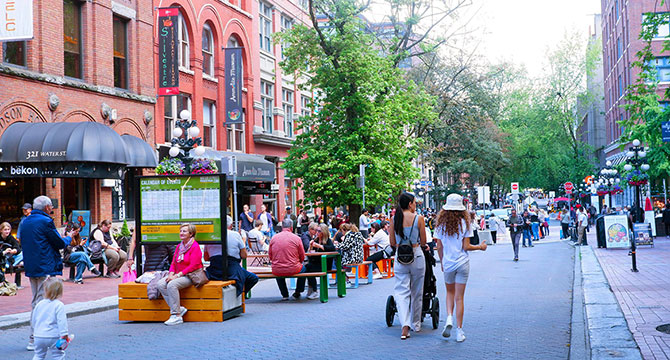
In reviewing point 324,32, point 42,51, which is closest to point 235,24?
point 324,32

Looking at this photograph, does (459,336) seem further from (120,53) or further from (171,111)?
(171,111)

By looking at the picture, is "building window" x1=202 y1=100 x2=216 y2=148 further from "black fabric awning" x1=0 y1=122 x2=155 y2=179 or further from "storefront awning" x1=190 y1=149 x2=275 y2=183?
"black fabric awning" x1=0 y1=122 x2=155 y2=179

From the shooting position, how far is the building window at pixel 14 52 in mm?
20828

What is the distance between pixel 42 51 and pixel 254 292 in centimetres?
1107

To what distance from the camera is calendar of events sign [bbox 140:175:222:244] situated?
12.1 meters

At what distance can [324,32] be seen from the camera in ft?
95.6

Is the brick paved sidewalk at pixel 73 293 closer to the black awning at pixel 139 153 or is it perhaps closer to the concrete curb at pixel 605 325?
the black awning at pixel 139 153

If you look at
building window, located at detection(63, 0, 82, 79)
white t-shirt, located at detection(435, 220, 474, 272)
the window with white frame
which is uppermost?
building window, located at detection(63, 0, 82, 79)

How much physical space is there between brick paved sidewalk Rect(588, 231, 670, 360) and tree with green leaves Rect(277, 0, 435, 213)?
29.5ft

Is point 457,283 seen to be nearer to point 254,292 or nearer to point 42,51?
point 254,292

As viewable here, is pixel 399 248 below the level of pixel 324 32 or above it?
below

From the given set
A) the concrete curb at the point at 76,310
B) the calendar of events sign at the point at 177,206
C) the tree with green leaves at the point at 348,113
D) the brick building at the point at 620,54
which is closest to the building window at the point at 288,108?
the tree with green leaves at the point at 348,113

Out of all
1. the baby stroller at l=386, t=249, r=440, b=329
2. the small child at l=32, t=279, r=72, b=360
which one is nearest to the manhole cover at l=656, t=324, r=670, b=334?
the baby stroller at l=386, t=249, r=440, b=329

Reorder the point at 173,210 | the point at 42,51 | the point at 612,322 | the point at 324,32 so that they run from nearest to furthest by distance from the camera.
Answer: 1. the point at 612,322
2. the point at 173,210
3. the point at 42,51
4. the point at 324,32
